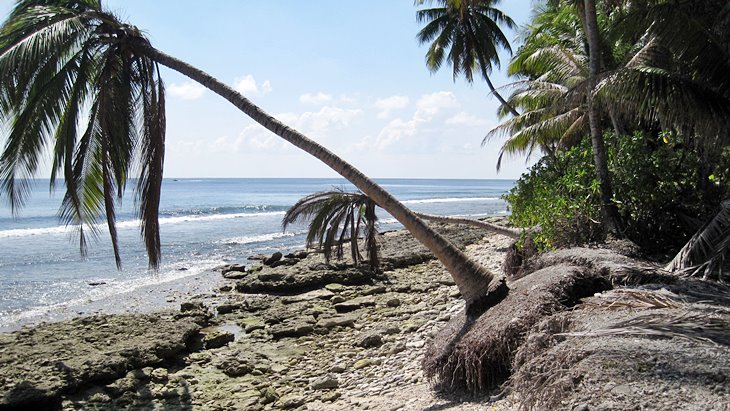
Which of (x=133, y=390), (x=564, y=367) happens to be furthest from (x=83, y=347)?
(x=564, y=367)

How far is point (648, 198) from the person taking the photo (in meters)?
7.99

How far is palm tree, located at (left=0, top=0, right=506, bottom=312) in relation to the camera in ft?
21.2

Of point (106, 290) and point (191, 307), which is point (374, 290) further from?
point (106, 290)

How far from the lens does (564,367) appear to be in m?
3.47

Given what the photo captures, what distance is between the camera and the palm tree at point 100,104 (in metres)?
6.45

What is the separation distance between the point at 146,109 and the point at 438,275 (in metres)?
9.12

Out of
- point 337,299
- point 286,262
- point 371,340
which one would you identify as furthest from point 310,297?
point 286,262

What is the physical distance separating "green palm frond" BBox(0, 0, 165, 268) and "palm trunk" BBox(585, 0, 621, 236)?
261 inches

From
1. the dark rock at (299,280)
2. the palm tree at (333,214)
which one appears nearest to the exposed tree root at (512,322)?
the palm tree at (333,214)

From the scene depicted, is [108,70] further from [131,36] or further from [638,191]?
[638,191]

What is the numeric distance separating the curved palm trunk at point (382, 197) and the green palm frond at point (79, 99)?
1.75 feet

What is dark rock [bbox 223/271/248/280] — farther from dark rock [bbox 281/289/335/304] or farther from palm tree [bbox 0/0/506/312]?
palm tree [bbox 0/0/506/312]

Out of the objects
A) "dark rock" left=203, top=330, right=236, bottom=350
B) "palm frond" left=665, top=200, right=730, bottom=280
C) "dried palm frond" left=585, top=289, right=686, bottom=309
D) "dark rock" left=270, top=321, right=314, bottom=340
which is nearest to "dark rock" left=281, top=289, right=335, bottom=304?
"dark rock" left=270, top=321, right=314, bottom=340

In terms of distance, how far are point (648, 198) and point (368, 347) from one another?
16.6 feet
